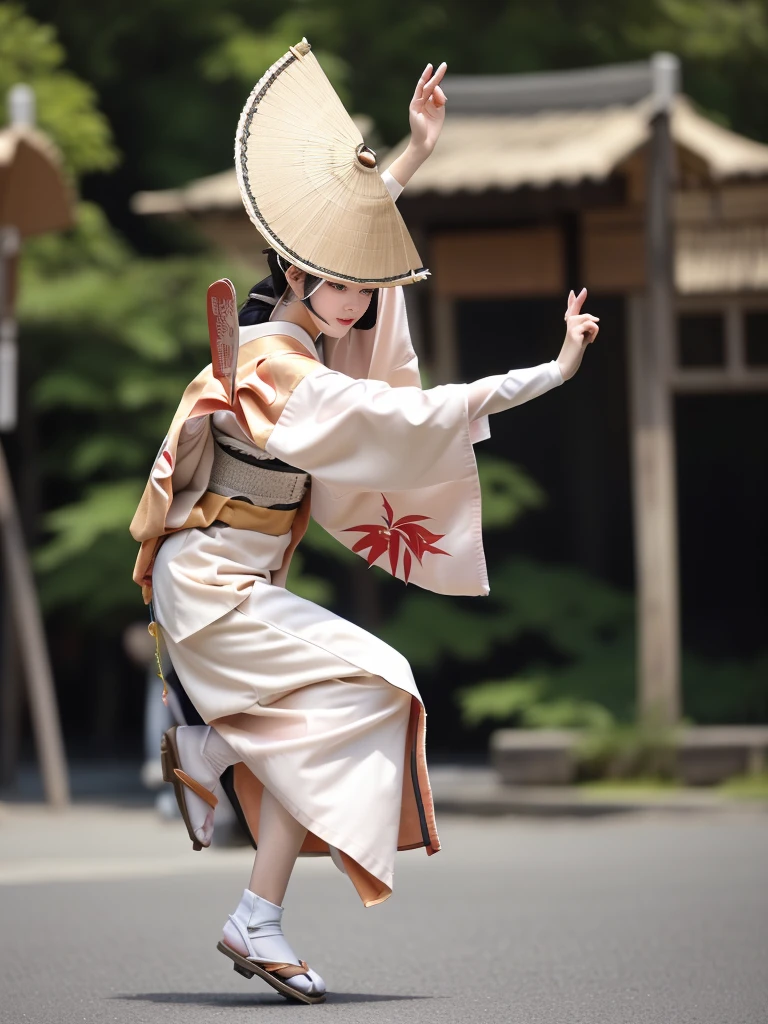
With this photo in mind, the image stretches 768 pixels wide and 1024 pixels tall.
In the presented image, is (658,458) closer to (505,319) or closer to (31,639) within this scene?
(505,319)

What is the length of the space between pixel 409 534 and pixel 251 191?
3.04 ft

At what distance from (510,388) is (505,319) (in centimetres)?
1050

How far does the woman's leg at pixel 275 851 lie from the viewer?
4.02m

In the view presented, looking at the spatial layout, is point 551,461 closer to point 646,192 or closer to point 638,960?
point 646,192

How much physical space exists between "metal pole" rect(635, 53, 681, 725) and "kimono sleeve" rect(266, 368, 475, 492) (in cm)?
736

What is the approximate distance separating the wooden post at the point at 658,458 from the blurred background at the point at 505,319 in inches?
0.8

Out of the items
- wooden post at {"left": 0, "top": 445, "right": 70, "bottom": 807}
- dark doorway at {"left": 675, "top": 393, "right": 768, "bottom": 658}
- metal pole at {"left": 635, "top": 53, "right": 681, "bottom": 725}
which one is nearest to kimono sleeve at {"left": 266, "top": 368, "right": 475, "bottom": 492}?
wooden post at {"left": 0, "top": 445, "right": 70, "bottom": 807}

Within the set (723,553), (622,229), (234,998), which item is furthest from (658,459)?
(234,998)

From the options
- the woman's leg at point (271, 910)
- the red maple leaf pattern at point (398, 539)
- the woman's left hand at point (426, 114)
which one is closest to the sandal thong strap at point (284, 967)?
the woman's leg at point (271, 910)

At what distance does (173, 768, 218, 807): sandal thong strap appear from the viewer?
4105 millimetres

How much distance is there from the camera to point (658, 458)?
11141mm

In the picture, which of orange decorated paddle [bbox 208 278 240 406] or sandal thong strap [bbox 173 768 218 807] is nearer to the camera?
orange decorated paddle [bbox 208 278 240 406]

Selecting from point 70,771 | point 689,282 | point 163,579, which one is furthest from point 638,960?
point 70,771

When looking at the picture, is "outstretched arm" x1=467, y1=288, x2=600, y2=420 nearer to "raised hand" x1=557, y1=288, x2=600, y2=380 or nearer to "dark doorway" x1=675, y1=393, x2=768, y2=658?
"raised hand" x1=557, y1=288, x2=600, y2=380
